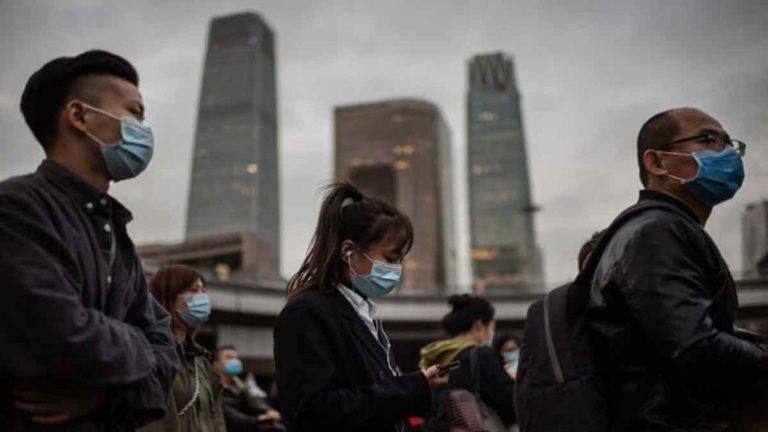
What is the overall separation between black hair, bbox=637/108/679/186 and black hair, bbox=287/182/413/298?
1.05 metres

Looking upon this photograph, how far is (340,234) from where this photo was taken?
3.18 m

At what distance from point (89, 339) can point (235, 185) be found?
17157cm

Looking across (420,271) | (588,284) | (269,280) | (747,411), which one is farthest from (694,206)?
(420,271)

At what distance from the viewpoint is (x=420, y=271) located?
151 metres

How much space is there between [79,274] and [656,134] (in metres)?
2.24

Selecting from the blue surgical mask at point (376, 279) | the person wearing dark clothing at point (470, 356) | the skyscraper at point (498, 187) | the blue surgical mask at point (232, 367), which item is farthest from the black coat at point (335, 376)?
the skyscraper at point (498, 187)

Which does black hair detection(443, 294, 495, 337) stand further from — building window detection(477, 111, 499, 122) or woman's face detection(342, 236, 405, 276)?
building window detection(477, 111, 499, 122)

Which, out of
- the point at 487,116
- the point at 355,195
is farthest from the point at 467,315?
the point at 487,116

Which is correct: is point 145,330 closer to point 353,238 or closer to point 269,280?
point 353,238

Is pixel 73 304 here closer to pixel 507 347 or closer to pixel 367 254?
pixel 367 254

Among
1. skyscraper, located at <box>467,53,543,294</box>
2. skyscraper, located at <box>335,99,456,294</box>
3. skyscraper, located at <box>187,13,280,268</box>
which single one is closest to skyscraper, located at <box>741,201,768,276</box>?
skyscraper, located at <box>467,53,543,294</box>

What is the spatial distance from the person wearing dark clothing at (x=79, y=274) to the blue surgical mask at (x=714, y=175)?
209cm

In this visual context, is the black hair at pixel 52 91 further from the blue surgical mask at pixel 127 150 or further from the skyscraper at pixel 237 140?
the skyscraper at pixel 237 140

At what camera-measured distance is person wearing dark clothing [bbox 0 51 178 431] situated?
1.83m
